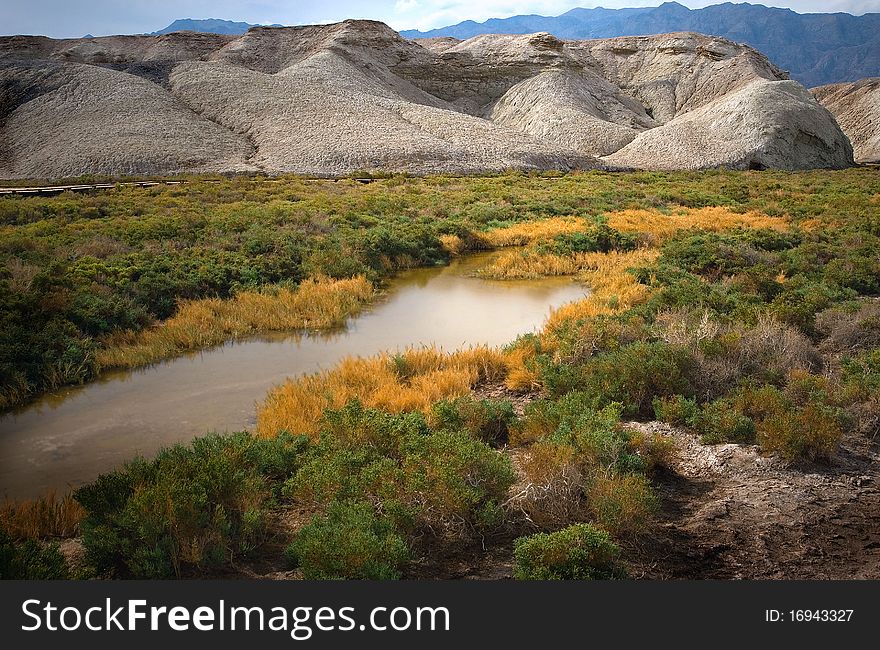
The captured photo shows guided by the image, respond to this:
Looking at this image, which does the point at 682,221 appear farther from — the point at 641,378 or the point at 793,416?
the point at 793,416

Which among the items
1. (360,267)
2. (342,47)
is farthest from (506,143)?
(360,267)

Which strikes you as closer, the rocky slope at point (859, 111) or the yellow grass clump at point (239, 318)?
the yellow grass clump at point (239, 318)

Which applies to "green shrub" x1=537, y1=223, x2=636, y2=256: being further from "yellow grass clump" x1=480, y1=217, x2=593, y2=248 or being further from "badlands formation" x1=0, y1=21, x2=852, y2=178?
"badlands formation" x1=0, y1=21, x2=852, y2=178

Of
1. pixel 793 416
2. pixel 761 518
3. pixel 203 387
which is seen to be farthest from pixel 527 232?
pixel 761 518

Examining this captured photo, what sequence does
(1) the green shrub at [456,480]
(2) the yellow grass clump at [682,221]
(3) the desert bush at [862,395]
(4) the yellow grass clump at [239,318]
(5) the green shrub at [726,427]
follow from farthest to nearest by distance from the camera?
(2) the yellow grass clump at [682,221], (4) the yellow grass clump at [239,318], (3) the desert bush at [862,395], (5) the green shrub at [726,427], (1) the green shrub at [456,480]

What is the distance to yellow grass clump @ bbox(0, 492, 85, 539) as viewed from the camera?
6.03m

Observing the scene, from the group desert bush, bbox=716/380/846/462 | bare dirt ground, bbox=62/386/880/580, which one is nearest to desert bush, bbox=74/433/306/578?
bare dirt ground, bbox=62/386/880/580

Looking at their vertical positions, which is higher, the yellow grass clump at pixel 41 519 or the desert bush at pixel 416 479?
the desert bush at pixel 416 479

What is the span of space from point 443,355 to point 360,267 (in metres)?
7.44

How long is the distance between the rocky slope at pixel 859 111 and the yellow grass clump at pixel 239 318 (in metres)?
86.3

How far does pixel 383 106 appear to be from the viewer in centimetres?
6875

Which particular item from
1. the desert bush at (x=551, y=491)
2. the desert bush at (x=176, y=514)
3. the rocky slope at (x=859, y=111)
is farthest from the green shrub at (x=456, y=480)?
the rocky slope at (x=859, y=111)

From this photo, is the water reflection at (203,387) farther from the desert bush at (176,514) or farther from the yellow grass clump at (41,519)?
the desert bush at (176,514)

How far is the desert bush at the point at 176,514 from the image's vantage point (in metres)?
5.31
